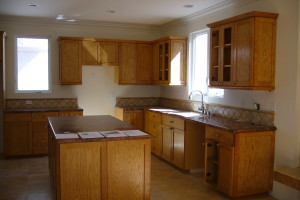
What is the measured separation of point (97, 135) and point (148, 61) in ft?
12.5

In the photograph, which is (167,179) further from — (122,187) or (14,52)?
(14,52)

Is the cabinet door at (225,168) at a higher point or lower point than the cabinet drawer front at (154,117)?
lower

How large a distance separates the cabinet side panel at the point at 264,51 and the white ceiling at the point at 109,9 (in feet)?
3.78

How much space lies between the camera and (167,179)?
481cm

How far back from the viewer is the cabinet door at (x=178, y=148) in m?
5.09

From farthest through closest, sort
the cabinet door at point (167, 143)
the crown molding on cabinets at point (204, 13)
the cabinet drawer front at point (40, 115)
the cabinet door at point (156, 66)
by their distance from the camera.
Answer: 1. the cabinet door at point (156, 66)
2. the cabinet drawer front at point (40, 115)
3. the cabinet door at point (167, 143)
4. the crown molding on cabinets at point (204, 13)

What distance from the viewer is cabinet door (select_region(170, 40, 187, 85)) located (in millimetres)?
5988

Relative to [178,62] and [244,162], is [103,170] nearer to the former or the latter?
[244,162]

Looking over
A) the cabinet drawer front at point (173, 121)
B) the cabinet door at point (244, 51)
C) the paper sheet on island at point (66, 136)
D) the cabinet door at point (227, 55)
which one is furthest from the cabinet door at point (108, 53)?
→ the paper sheet on island at point (66, 136)

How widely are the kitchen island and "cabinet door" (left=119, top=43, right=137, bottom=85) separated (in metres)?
3.41

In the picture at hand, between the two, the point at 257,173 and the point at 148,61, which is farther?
the point at 148,61

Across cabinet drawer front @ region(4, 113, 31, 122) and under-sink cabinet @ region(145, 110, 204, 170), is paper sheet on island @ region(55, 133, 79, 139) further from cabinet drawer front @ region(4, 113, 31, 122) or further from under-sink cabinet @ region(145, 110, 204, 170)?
cabinet drawer front @ region(4, 113, 31, 122)

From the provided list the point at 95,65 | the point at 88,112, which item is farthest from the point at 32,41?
the point at 88,112

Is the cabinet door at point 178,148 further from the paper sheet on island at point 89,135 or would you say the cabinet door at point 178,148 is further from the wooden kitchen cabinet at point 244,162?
the paper sheet on island at point 89,135
